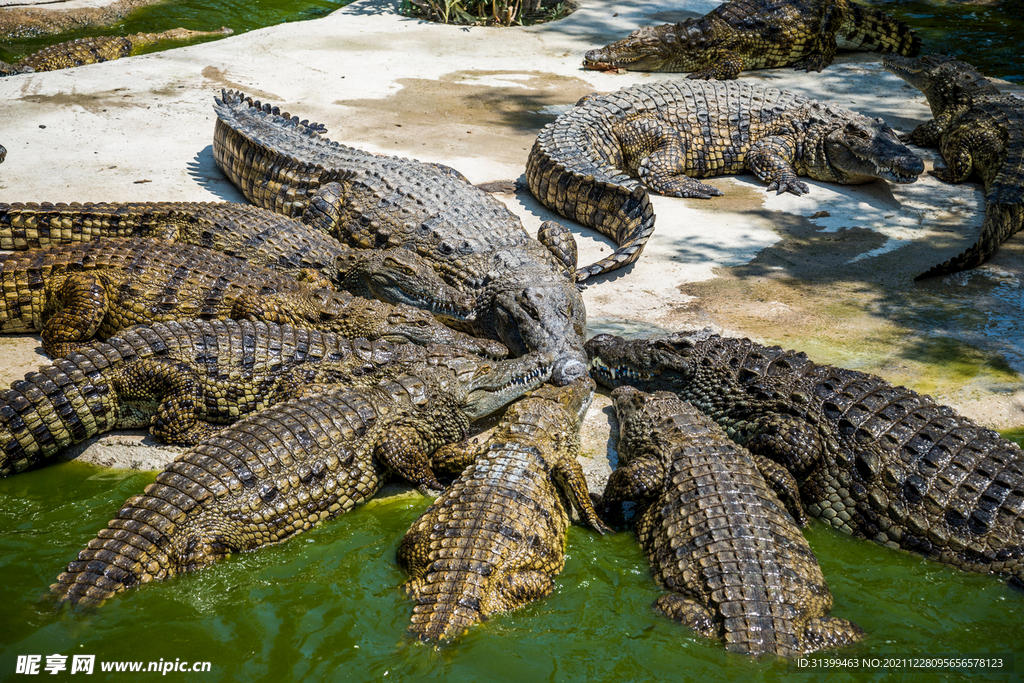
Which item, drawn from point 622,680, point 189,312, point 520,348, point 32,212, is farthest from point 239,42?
point 622,680

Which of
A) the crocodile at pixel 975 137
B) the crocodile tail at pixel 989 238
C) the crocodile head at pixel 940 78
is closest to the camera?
the crocodile tail at pixel 989 238

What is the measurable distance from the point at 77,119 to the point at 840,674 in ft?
29.9

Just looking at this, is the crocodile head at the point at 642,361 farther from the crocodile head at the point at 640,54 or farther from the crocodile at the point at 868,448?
the crocodile head at the point at 640,54

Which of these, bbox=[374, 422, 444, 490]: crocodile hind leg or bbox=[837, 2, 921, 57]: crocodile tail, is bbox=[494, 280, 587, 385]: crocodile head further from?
bbox=[837, 2, 921, 57]: crocodile tail

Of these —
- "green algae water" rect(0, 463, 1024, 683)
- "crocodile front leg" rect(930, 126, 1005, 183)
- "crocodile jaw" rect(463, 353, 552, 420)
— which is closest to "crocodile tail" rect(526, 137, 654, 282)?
"crocodile jaw" rect(463, 353, 552, 420)

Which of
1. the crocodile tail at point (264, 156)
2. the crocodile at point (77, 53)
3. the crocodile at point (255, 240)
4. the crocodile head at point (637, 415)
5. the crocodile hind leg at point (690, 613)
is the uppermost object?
the crocodile at point (77, 53)

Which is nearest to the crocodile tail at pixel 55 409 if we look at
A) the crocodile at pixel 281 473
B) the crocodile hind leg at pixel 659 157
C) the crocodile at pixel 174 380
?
the crocodile at pixel 174 380

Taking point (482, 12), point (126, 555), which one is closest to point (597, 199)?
point (126, 555)

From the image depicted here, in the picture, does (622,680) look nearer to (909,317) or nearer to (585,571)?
(585,571)

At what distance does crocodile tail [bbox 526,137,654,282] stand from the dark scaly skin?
223 centimetres

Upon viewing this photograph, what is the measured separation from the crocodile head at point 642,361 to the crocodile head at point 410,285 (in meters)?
1.13

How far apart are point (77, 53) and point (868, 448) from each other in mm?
11650

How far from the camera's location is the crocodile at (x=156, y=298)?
527cm

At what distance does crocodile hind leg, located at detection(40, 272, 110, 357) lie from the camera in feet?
16.9
